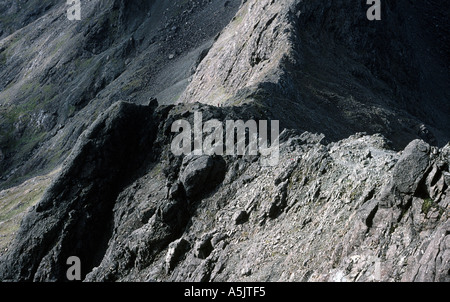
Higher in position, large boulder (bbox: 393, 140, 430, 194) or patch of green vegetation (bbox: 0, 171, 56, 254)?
large boulder (bbox: 393, 140, 430, 194)

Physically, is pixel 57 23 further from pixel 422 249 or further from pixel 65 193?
pixel 422 249

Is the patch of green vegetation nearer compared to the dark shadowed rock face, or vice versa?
the dark shadowed rock face

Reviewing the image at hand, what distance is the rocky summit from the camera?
21656mm

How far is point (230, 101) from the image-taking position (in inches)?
1960

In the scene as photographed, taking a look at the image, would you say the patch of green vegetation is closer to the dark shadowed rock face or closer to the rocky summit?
the rocky summit

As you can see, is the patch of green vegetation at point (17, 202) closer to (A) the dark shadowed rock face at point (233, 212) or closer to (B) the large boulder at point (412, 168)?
(A) the dark shadowed rock face at point (233, 212)

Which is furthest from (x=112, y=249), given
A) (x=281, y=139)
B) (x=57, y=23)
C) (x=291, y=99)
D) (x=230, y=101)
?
(x=57, y=23)

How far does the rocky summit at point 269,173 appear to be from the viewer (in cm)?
2166

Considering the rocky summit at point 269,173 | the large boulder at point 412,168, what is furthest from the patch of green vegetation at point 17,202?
the large boulder at point 412,168

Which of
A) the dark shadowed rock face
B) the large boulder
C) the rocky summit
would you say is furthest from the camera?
the rocky summit

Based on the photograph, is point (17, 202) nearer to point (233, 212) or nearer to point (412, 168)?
point (233, 212)

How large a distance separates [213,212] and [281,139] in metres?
6.88

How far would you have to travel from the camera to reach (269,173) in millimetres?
32188

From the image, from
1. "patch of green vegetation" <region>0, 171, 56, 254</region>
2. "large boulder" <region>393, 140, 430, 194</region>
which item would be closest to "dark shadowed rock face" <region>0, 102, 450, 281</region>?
"large boulder" <region>393, 140, 430, 194</region>
